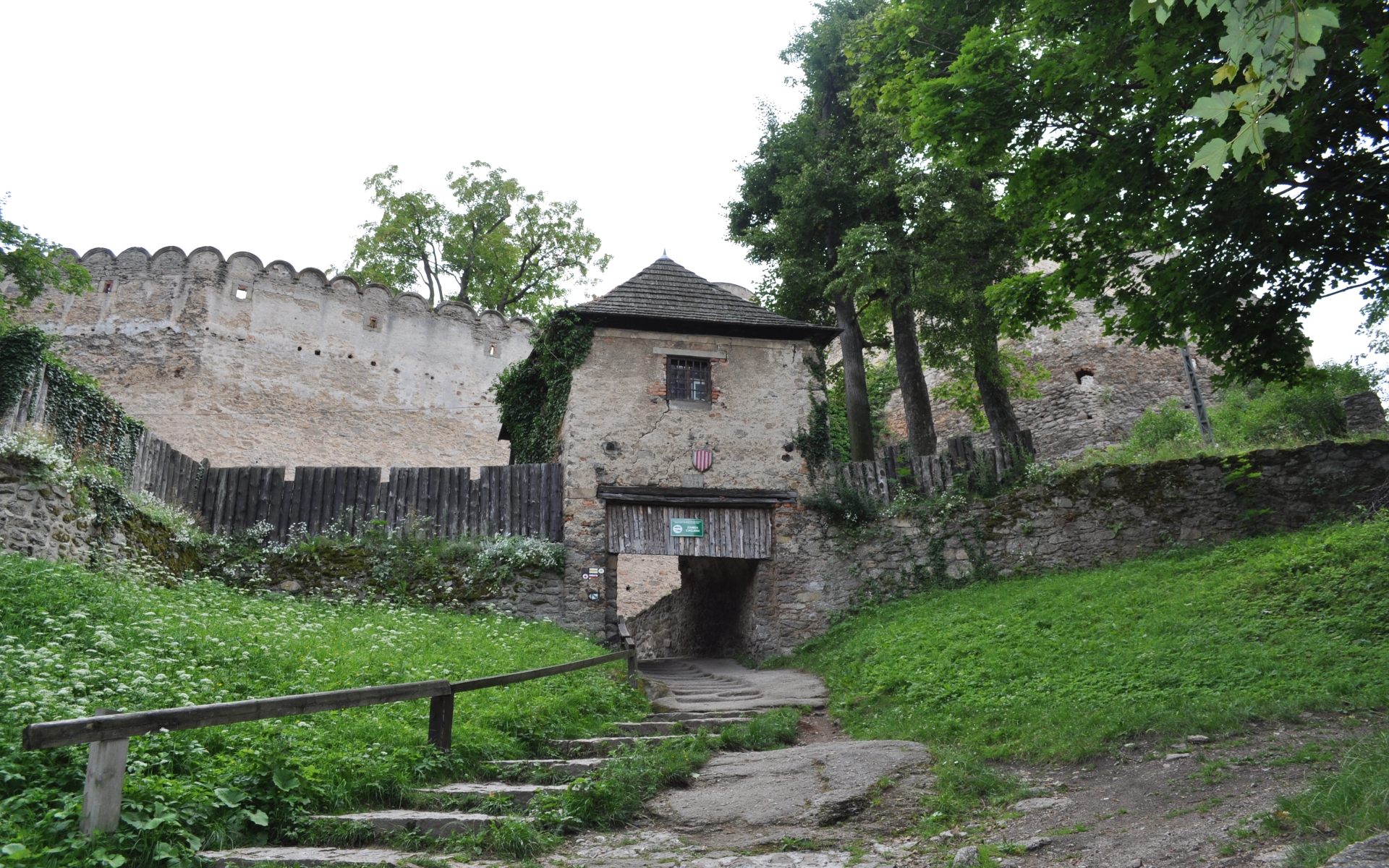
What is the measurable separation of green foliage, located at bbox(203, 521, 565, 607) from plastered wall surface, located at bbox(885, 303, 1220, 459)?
38.6 ft

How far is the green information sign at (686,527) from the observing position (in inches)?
559

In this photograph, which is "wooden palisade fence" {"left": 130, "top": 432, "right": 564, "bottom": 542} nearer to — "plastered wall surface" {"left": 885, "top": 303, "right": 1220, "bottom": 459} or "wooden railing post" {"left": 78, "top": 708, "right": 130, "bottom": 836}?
"wooden railing post" {"left": 78, "top": 708, "right": 130, "bottom": 836}

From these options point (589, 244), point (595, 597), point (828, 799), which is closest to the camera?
point (828, 799)

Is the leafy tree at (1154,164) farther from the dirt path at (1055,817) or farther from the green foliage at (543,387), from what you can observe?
the green foliage at (543,387)

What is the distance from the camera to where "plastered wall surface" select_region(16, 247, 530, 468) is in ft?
78.0

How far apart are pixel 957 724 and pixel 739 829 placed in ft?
9.71

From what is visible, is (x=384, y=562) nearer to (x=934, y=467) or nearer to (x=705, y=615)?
(x=705, y=615)

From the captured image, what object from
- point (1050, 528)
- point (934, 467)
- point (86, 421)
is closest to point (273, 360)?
point (86, 421)

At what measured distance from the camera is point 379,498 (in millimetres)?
13906

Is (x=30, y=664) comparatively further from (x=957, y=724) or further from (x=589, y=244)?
(x=589, y=244)

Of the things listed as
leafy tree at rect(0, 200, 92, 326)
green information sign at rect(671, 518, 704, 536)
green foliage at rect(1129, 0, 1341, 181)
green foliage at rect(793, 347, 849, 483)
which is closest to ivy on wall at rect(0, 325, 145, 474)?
leafy tree at rect(0, 200, 92, 326)

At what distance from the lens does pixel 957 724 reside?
7.46m

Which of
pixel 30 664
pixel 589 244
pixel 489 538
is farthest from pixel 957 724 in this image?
pixel 589 244

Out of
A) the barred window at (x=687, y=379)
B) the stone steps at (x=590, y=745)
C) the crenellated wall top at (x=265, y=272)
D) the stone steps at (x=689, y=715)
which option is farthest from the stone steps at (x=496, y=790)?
the crenellated wall top at (x=265, y=272)
